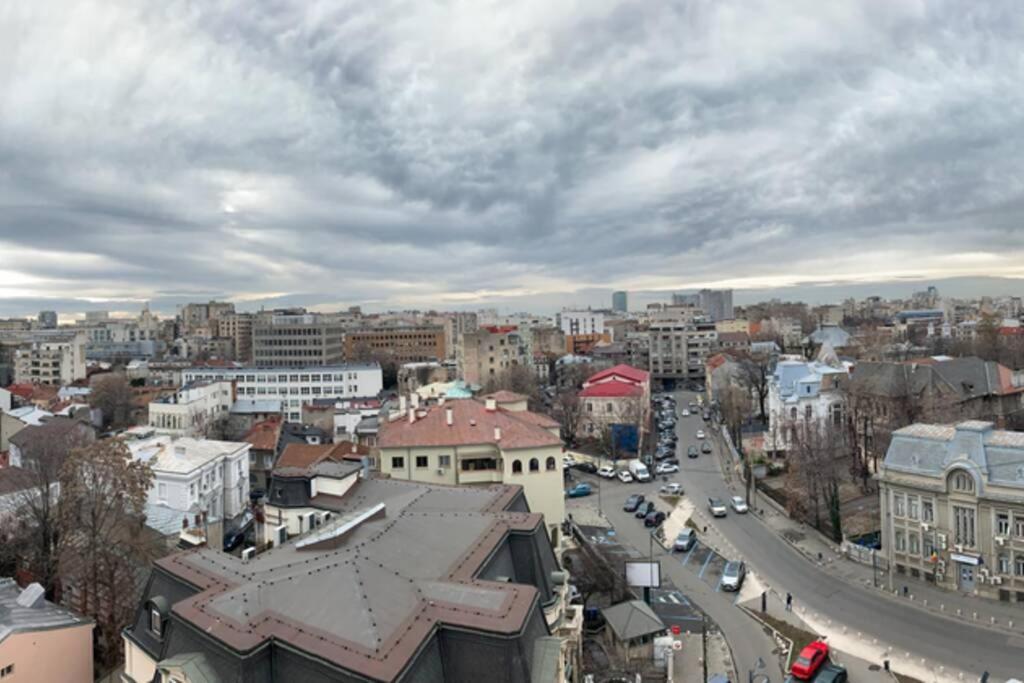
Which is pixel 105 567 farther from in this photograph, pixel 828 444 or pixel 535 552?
pixel 828 444

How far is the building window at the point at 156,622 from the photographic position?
19172 mm

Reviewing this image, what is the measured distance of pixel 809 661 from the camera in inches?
1087

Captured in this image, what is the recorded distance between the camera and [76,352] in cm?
12150

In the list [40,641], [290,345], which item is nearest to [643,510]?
[40,641]

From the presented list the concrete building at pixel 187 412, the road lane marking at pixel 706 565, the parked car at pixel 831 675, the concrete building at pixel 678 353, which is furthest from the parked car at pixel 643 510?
the concrete building at pixel 678 353

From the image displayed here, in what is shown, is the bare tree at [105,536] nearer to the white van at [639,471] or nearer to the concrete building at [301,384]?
the white van at [639,471]

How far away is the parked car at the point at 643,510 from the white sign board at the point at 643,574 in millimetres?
15605

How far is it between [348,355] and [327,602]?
134 metres

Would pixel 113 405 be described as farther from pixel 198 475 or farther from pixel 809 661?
pixel 809 661

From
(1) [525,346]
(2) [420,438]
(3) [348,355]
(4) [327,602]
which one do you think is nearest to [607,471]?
(2) [420,438]

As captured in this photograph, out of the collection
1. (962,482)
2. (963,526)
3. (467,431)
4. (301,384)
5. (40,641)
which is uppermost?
(467,431)

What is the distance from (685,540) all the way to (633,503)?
883 cm

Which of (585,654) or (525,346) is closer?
(585,654)

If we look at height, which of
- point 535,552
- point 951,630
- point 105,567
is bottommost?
point 951,630
